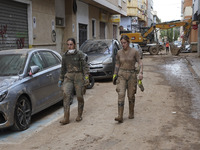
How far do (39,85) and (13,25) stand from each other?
654cm

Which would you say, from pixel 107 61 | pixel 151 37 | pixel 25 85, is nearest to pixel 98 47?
pixel 107 61

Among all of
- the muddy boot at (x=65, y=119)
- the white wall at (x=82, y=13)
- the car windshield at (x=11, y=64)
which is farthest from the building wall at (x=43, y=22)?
the muddy boot at (x=65, y=119)

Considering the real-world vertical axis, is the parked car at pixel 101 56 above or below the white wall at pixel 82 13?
below

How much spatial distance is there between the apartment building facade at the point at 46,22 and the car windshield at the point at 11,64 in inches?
199

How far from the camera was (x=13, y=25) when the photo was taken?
39.0 ft

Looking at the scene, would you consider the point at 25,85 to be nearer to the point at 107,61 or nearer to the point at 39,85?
the point at 39,85

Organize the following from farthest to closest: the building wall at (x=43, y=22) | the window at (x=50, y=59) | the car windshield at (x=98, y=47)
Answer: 1. the building wall at (x=43, y=22)
2. the car windshield at (x=98, y=47)
3. the window at (x=50, y=59)

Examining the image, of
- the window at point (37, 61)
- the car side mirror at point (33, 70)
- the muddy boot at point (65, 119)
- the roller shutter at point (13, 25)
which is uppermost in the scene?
the roller shutter at point (13, 25)

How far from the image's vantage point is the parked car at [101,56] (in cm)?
1150

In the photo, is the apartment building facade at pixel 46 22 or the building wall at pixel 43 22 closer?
the apartment building facade at pixel 46 22

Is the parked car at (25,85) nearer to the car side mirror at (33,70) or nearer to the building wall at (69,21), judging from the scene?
the car side mirror at (33,70)

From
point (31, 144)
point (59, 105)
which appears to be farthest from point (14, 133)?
point (59, 105)

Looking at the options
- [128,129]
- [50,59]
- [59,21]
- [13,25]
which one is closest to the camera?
[128,129]

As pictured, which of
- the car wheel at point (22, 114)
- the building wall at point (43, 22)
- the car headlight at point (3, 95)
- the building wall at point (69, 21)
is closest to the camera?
the car headlight at point (3, 95)
